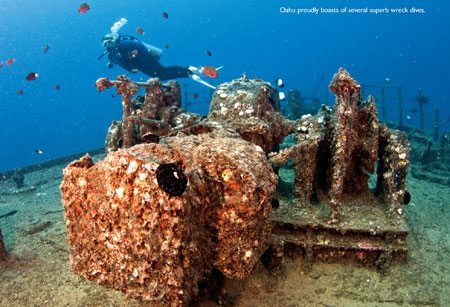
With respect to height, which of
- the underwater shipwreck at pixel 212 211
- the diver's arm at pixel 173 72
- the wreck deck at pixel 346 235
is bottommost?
the wreck deck at pixel 346 235

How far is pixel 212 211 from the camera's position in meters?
3.77

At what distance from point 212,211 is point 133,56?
15073 millimetres

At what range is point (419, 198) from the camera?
364 inches

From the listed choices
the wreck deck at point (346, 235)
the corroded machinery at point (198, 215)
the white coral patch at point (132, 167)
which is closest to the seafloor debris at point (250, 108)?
the corroded machinery at point (198, 215)

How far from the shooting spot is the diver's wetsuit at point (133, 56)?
17.4 metres

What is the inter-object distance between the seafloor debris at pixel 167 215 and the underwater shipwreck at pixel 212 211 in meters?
0.01

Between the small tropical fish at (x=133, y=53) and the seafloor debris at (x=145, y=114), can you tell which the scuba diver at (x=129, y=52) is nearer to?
the small tropical fish at (x=133, y=53)

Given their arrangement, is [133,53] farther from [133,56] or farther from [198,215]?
[198,215]

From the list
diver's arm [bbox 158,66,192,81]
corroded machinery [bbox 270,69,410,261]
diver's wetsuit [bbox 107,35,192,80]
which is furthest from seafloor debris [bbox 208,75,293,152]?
diver's arm [bbox 158,66,192,81]

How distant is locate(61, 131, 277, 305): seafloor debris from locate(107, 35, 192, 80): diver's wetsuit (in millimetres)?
14350

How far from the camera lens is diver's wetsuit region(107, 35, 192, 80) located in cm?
1741

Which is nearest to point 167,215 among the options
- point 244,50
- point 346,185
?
point 346,185

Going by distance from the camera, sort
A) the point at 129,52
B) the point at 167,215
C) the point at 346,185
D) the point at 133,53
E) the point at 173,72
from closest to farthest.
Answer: the point at 167,215 → the point at 346,185 → the point at 133,53 → the point at 129,52 → the point at 173,72

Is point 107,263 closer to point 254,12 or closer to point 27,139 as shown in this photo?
point 27,139
